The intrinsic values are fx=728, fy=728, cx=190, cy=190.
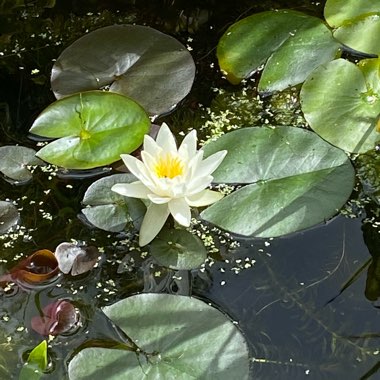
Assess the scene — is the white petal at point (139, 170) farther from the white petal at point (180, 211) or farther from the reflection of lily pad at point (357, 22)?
the reflection of lily pad at point (357, 22)

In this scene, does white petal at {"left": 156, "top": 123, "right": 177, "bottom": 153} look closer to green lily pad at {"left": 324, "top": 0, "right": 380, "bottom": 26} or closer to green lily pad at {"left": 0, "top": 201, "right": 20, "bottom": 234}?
green lily pad at {"left": 0, "top": 201, "right": 20, "bottom": 234}

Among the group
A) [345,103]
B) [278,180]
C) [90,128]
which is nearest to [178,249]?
[278,180]

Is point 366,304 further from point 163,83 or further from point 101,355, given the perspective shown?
point 163,83

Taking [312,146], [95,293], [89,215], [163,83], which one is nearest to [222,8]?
[163,83]

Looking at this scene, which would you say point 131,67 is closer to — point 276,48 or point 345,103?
point 276,48

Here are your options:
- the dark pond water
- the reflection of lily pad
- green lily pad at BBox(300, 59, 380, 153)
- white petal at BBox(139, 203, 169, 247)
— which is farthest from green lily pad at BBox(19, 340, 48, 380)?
the reflection of lily pad

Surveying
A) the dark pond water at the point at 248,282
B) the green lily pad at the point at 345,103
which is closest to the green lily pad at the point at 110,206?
the dark pond water at the point at 248,282
